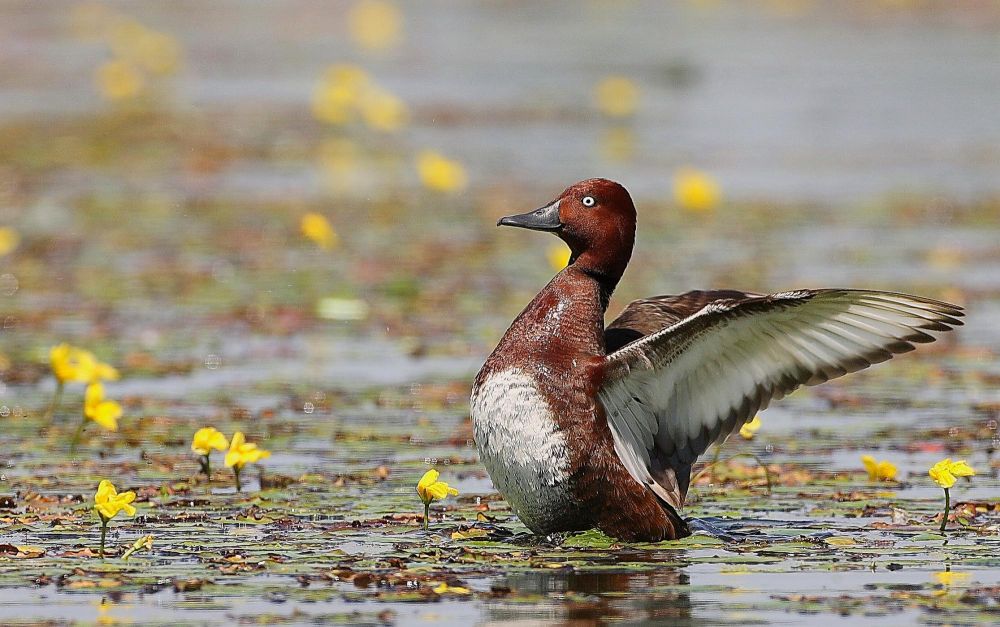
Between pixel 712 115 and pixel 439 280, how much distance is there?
11.5 metres

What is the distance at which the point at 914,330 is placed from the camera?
6.50 meters

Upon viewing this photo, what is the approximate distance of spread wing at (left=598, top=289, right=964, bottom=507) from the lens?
642 cm

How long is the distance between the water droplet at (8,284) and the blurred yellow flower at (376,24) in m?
20.7

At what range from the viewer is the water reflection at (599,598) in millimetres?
5402

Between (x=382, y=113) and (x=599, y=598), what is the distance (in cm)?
1504

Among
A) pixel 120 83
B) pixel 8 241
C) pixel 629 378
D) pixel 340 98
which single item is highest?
pixel 120 83

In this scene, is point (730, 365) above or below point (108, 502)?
above

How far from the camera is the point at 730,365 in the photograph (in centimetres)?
658

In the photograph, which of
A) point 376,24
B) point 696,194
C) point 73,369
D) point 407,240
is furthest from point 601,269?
point 376,24

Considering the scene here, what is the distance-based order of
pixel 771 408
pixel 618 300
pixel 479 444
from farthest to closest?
pixel 618 300 → pixel 771 408 → pixel 479 444

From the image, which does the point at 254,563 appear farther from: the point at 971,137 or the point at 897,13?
the point at 897,13

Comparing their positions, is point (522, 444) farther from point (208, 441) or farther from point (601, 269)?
point (208, 441)

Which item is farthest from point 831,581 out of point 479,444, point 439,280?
point 439,280

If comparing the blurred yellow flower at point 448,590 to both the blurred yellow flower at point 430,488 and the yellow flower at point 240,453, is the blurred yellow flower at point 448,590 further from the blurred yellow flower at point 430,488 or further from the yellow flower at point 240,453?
the yellow flower at point 240,453
